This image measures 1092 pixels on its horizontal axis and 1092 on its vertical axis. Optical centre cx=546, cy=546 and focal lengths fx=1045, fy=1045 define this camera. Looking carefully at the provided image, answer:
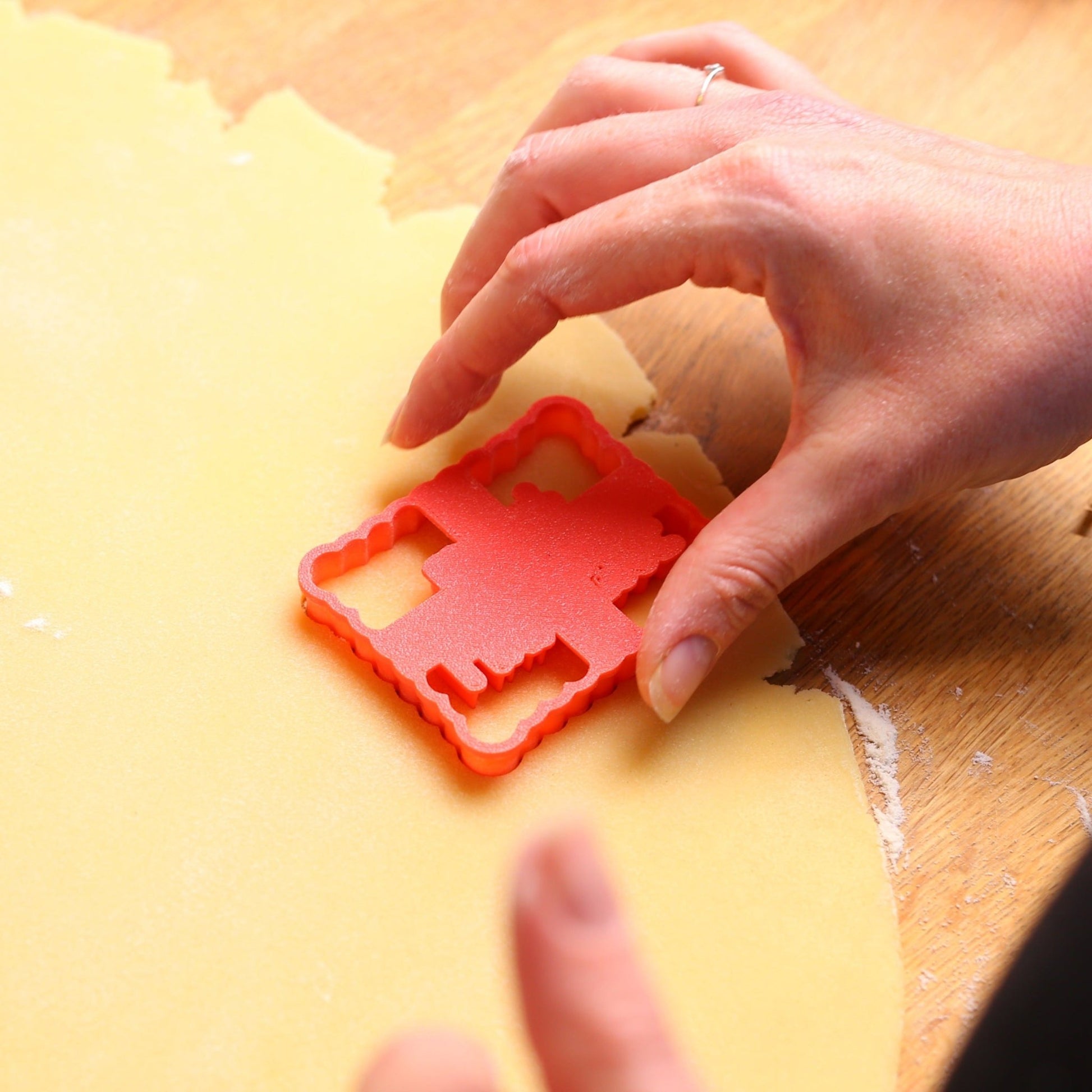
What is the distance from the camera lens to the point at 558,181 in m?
1.22

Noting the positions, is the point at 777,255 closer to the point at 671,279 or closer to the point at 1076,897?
the point at 671,279

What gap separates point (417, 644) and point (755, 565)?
340mm

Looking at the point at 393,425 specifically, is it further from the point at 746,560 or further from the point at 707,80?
the point at 707,80

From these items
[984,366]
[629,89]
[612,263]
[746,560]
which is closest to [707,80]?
[629,89]

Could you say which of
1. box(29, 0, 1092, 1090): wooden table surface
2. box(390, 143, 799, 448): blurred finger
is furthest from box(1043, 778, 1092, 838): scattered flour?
box(390, 143, 799, 448): blurred finger

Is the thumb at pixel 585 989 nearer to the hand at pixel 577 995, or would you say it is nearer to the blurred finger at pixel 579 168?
the hand at pixel 577 995

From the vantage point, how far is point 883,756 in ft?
3.51

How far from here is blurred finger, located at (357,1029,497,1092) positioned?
477 millimetres

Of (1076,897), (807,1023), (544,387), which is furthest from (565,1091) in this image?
(544,387)

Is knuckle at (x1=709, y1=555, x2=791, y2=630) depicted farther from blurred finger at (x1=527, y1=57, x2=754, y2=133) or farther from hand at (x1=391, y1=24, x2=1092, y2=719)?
blurred finger at (x1=527, y1=57, x2=754, y2=133)

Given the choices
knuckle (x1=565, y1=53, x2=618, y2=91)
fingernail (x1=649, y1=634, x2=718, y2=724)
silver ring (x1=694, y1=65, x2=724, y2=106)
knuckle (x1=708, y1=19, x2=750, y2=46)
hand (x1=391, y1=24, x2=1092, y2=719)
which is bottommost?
fingernail (x1=649, y1=634, x2=718, y2=724)

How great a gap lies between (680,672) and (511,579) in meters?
0.21

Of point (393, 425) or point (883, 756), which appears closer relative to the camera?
point (883, 756)

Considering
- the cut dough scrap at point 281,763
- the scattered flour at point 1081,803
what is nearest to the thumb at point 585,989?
the cut dough scrap at point 281,763
